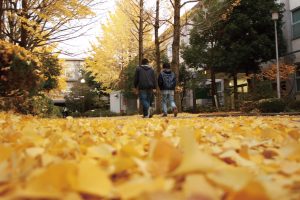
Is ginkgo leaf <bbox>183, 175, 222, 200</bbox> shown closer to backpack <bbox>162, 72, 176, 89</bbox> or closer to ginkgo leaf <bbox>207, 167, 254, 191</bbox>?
ginkgo leaf <bbox>207, 167, 254, 191</bbox>

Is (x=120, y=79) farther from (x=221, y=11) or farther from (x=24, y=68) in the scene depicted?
(x=24, y=68)

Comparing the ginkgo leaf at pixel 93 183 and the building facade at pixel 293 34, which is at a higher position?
the building facade at pixel 293 34

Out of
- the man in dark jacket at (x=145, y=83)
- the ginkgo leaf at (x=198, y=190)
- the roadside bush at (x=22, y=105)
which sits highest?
the man in dark jacket at (x=145, y=83)

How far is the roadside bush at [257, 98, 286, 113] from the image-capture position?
13.8m

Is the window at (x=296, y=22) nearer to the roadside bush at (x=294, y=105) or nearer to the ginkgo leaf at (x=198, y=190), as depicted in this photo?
the roadside bush at (x=294, y=105)

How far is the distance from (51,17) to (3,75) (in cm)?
454

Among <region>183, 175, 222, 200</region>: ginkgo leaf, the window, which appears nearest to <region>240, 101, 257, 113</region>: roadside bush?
the window

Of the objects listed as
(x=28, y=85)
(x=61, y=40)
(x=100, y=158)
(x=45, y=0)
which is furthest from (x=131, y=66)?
(x=100, y=158)

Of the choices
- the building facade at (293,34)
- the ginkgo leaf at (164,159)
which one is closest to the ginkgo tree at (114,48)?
the building facade at (293,34)

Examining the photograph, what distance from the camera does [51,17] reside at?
11.4 m

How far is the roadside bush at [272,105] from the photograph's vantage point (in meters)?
13.8

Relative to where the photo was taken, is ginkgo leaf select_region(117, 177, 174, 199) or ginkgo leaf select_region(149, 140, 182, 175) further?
ginkgo leaf select_region(149, 140, 182, 175)

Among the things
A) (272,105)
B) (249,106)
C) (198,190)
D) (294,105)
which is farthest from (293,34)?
(198,190)

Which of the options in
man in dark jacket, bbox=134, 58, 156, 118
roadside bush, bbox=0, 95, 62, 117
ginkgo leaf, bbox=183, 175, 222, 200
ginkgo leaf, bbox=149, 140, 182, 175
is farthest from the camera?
man in dark jacket, bbox=134, 58, 156, 118
